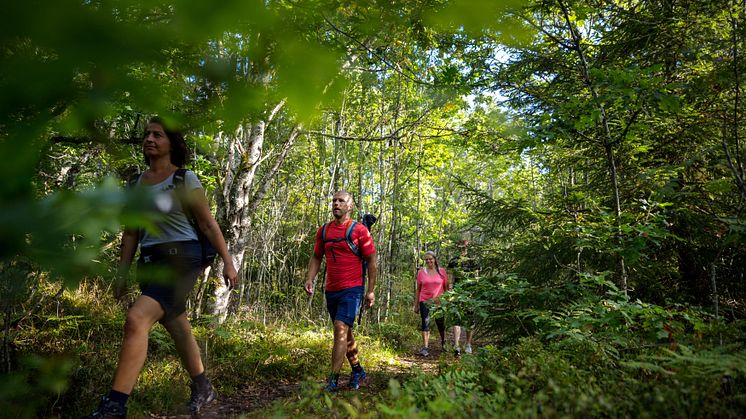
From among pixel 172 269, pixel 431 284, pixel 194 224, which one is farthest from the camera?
pixel 431 284

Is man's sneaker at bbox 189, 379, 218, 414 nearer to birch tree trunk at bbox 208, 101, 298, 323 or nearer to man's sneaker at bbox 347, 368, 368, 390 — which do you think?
man's sneaker at bbox 347, 368, 368, 390

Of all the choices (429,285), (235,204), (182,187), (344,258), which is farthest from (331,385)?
(429,285)

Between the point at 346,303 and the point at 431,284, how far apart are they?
375 centimetres

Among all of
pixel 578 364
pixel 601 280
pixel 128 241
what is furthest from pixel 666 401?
pixel 128 241

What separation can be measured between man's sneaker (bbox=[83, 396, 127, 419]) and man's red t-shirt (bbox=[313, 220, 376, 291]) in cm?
221

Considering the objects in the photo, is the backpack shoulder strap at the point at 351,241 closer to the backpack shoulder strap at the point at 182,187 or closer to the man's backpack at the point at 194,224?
the man's backpack at the point at 194,224

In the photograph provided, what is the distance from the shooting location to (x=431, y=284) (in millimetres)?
7465

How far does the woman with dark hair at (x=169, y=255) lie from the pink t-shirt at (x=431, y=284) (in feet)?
16.9

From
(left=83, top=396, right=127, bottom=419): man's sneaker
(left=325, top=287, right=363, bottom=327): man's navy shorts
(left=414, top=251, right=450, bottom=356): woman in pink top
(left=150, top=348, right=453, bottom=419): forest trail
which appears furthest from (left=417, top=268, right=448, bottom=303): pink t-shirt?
(left=83, top=396, right=127, bottom=419): man's sneaker

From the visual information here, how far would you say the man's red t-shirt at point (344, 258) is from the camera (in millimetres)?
4117

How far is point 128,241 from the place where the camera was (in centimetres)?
273

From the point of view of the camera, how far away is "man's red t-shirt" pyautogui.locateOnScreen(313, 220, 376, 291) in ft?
13.5

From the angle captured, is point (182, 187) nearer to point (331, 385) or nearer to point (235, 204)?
point (331, 385)

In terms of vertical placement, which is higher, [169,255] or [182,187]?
[182,187]
